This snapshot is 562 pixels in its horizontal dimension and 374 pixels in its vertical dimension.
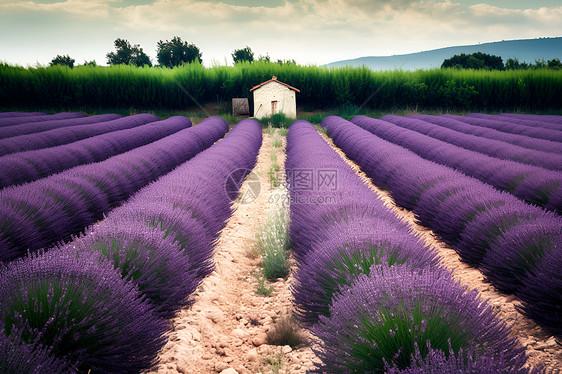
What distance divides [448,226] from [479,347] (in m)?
2.85

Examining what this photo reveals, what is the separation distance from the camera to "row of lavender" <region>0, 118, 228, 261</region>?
320 centimetres

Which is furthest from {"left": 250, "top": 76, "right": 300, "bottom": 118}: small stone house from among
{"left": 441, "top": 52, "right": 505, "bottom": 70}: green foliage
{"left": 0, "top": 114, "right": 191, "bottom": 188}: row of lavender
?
{"left": 441, "top": 52, "right": 505, "bottom": 70}: green foliage

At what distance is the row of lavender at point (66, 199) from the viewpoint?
3.20 meters

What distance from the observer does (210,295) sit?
2904 mm

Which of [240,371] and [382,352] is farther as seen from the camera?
[240,371]

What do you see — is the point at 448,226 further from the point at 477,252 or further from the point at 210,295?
the point at 210,295

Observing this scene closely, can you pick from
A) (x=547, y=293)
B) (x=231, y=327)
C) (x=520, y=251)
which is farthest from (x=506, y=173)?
(x=231, y=327)

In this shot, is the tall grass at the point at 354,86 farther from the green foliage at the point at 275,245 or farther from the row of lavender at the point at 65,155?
the green foliage at the point at 275,245

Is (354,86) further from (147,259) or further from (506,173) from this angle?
(147,259)

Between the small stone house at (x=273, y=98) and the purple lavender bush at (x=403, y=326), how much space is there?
53.2 feet

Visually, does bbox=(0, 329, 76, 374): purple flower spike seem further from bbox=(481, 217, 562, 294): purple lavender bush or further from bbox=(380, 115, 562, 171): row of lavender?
bbox=(380, 115, 562, 171): row of lavender

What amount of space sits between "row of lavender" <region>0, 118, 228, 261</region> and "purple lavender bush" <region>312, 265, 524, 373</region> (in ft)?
9.51

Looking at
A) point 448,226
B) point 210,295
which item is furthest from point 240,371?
point 448,226

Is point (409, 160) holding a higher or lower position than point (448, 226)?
higher
